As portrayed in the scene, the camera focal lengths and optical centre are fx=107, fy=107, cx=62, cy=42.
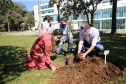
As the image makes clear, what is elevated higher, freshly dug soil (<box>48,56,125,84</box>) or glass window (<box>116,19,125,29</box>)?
glass window (<box>116,19,125,29</box>)

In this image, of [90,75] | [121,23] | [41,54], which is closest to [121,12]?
[121,23]

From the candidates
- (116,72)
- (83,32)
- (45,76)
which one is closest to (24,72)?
(45,76)

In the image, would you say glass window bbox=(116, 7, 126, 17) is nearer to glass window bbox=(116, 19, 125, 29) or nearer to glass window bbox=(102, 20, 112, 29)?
glass window bbox=(116, 19, 125, 29)

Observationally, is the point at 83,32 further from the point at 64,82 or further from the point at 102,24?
the point at 102,24

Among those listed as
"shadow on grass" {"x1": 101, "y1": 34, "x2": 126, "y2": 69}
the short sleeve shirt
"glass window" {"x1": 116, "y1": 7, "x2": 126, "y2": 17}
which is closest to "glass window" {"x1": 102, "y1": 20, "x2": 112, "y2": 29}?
"glass window" {"x1": 116, "y1": 7, "x2": 126, "y2": 17}

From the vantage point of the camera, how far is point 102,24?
39125 mm

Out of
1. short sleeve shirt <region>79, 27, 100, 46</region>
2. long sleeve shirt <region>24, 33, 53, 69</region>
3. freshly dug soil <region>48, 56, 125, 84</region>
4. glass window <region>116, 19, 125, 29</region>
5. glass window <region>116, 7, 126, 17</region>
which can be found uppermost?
glass window <region>116, 7, 126, 17</region>

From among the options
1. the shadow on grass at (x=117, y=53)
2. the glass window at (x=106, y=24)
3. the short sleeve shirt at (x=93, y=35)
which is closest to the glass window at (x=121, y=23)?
the glass window at (x=106, y=24)

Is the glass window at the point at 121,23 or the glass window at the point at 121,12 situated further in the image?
the glass window at the point at 121,23

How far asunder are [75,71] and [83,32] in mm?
1451

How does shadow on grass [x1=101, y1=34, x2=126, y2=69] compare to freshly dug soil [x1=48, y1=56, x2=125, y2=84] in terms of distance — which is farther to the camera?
shadow on grass [x1=101, y1=34, x2=126, y2=69]

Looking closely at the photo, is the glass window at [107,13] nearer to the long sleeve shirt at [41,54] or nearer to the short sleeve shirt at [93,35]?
the short sleeve shirt at [93,35]

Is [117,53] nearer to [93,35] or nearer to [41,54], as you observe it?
[93,35]

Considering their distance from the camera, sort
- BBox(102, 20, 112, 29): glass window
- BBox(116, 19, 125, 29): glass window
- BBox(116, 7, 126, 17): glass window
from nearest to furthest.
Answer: BBox(116, 7, 126, 17): glass window
BBox(116, 19, 125, 29): glass window
BBox(102, 20, 112, 29): glass window
